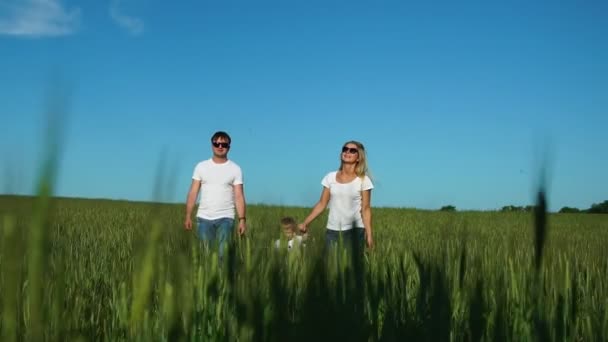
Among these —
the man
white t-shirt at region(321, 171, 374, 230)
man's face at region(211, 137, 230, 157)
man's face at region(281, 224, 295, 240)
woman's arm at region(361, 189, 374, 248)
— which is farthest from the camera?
man's face at region(211, 137, 230, 157)

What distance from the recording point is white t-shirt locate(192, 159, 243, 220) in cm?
610

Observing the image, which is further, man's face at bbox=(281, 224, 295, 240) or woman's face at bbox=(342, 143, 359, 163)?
woman's face at bbox=(342, 143, 359, 163)

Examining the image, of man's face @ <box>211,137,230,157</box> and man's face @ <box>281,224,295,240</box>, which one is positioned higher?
man's face @ <box>211,137,230,157</box>

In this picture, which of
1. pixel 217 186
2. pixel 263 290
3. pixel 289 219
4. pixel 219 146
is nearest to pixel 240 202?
pixel 217 186

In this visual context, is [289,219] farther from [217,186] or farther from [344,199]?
[217,186]

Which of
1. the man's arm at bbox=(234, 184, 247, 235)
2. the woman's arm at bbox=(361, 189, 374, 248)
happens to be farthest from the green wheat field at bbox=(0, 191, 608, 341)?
the man's arm at bbox=(234, 184, 247, 235)

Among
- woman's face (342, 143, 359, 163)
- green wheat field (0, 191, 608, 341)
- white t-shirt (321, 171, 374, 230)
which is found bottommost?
green wheat field (0, 191, 608, 341)

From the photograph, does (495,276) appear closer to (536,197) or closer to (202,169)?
(536,197)

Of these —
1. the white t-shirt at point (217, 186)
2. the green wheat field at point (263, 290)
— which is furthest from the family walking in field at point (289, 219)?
the green wheat field at point (263, 290)

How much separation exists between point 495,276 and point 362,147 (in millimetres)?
4085

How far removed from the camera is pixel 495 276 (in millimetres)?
1912

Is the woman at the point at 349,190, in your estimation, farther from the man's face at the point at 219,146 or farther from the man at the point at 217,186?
the man's face at the point at 219,146

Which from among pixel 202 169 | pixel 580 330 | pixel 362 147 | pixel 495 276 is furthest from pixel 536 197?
pixel 202 169

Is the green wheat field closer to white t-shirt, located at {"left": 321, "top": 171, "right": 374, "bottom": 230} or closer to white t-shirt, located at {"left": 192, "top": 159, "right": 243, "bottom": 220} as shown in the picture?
white t-shirt, located at {"left": 321, "top": 171, "right": 374, "bottom": 230}
